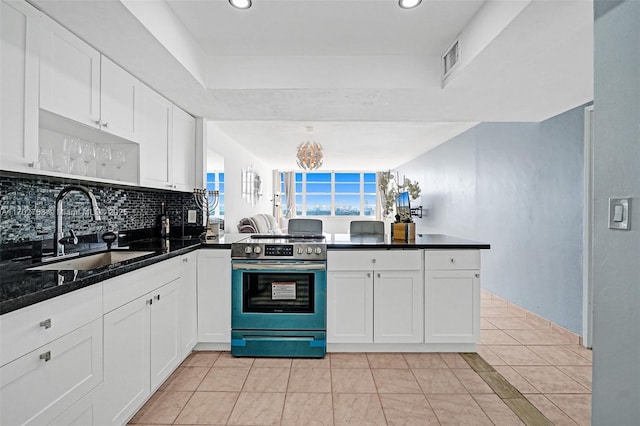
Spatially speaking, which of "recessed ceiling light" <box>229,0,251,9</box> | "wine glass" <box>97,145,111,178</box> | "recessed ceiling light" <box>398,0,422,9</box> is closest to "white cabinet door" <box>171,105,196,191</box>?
"wine glass" <box>97,145,111,178</box>

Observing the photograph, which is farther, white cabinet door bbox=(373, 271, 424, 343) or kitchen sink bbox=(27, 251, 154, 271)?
white cabinet door bbox=(373, 271, 424, 343)

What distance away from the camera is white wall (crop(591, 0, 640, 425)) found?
1068 mm

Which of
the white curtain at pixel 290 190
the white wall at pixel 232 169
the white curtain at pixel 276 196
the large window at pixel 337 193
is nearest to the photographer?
the white wall at pixel 232 169

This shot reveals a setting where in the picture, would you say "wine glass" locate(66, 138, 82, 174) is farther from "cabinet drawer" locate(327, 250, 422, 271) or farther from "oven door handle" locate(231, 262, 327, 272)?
"cabinet drawer" locate(327, 250, 422, 271)

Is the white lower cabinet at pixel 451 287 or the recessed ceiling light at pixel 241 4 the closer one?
the recessed ceiling light at pixel 241 4

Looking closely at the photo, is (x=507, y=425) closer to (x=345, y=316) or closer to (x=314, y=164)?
(x=345, y=316)

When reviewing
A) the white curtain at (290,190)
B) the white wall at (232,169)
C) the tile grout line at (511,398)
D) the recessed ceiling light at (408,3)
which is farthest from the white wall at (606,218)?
the white curtain at (290,190)

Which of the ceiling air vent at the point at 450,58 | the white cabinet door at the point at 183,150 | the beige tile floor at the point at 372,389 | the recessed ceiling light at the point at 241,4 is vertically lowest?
the beige tile floor at the point at 372,389

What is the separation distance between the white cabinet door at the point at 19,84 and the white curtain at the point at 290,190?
944 cm

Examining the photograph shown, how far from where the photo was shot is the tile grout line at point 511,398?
1997mm

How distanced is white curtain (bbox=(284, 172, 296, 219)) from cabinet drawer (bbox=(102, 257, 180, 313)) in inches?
344

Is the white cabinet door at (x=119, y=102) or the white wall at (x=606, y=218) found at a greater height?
the white cabinet door at (x=119, y=102)

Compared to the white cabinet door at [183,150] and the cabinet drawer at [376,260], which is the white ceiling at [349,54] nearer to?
Answer: the white cabinet door at [183,150]

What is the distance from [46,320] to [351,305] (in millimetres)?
2033
